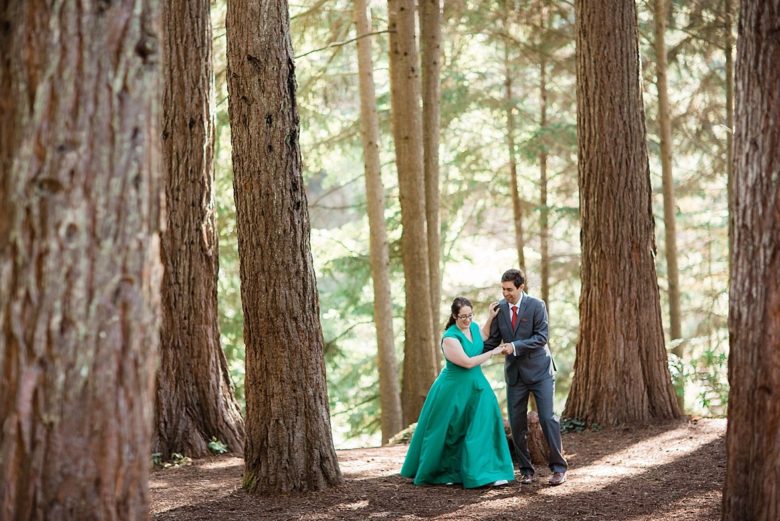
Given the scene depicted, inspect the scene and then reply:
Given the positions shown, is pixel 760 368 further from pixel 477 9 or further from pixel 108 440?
pixel 477 9

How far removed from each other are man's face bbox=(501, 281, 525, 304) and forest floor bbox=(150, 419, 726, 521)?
1.80 m

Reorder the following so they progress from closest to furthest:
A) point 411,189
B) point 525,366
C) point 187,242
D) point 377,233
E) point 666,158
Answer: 1. point 525,366
2. point 187,242
3. point 411,189
4. point 377,233
5. point 666,158

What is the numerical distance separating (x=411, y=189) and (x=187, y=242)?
4.82 meters

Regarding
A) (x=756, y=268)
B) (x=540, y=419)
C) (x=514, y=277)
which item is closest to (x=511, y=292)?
(x=514, y=277)

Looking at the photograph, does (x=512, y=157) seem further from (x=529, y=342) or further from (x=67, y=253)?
(x=67, y=253)

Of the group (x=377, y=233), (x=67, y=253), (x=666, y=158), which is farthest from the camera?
(x=666, y=158)

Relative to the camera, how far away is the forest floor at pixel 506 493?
7570 millimetres

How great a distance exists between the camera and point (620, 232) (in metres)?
11.6

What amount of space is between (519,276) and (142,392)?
5.27m

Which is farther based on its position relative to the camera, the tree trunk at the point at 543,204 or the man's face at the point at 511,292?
the tree trunk at the point at 543,204

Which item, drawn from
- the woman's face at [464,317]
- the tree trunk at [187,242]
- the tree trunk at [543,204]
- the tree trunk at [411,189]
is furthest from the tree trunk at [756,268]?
the tree trunk at [543,204]

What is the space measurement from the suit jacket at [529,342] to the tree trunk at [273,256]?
2.00 metres

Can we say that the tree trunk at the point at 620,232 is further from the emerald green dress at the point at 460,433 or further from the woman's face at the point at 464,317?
the woman's face at the point at 464,317

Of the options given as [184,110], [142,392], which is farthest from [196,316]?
[142,392]
